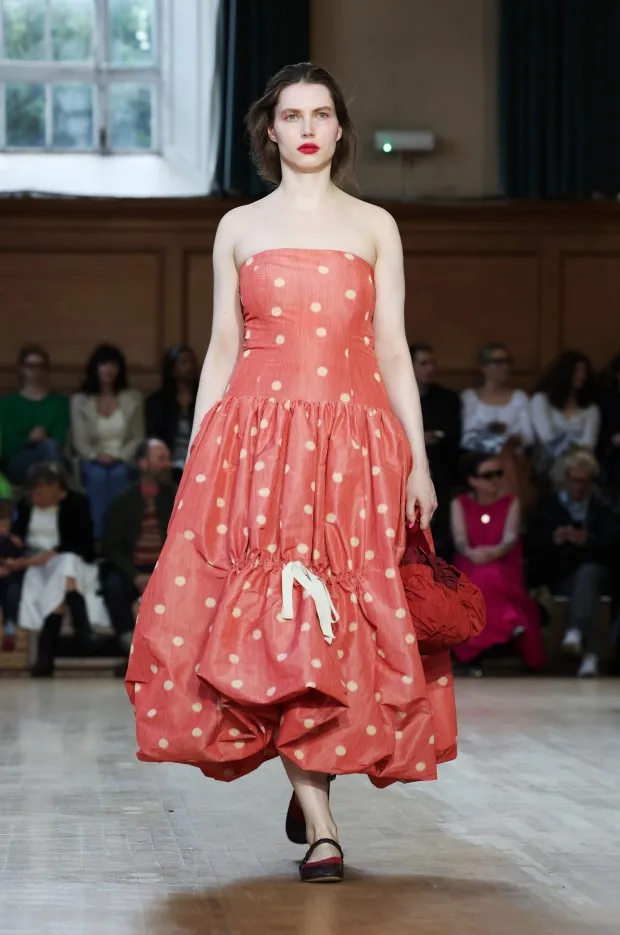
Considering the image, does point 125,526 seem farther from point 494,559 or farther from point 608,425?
point 608,425

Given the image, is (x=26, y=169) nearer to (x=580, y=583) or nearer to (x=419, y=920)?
(x=580, y=583)

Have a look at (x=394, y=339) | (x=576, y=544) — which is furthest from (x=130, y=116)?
(x=394, y=339)

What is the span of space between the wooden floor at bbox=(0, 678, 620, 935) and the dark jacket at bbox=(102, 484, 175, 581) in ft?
7.75

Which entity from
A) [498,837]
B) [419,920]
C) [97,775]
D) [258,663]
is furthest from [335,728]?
[97,775]

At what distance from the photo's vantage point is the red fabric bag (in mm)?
2973

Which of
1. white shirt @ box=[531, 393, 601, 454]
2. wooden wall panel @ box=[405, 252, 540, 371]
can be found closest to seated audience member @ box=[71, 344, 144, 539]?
wooden wall panel @ box=[405, 252, 540, 371]

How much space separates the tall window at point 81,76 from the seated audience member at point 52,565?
2561 millimetres

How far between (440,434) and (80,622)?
6.07 feet

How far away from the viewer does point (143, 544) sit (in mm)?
7543

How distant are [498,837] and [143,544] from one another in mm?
4346

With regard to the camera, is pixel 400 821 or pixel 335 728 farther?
pixel 400 821

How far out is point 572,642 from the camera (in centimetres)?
741

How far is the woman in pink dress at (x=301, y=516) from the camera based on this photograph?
9.34 ft

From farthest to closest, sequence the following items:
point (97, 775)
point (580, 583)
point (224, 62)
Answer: point (224, 62) < point (580, 583) < point (97, 775)
